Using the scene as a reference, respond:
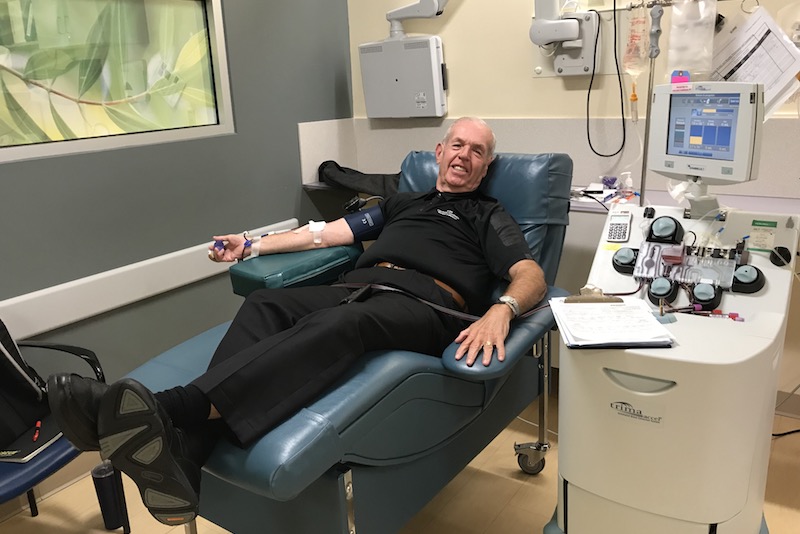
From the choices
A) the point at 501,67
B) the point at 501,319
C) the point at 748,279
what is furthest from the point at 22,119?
the point at 748,279

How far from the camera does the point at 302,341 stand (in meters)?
1.55

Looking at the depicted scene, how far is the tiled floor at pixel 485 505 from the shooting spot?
1.97 metres

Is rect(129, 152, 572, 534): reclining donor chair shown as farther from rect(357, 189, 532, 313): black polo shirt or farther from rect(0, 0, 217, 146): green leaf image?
rect(0, 0, 217, 146): green leaf image

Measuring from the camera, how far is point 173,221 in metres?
2.48

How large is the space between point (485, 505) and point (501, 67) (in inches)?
67.7

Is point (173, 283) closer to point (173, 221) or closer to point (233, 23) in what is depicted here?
point (173, 221)

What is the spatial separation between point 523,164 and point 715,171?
28.0 inches

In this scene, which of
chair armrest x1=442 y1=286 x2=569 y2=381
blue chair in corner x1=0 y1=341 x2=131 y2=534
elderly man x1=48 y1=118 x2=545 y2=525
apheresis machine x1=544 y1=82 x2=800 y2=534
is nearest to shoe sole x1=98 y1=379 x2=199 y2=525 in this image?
elderly man x1=48 y1=118 x2=545 y2=525

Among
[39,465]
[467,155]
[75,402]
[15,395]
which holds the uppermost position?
→ [467,155]

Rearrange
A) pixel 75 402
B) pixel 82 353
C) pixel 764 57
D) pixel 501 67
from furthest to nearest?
pixel 501 67 → pixel 764 57 → pixel 82 353 → pixel 75 402

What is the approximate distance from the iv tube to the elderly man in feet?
1.98

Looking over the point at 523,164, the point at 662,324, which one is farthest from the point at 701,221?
the point at 523,164

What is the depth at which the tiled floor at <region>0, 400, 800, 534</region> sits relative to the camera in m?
1.97

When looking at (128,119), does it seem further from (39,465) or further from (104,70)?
(39,465)
